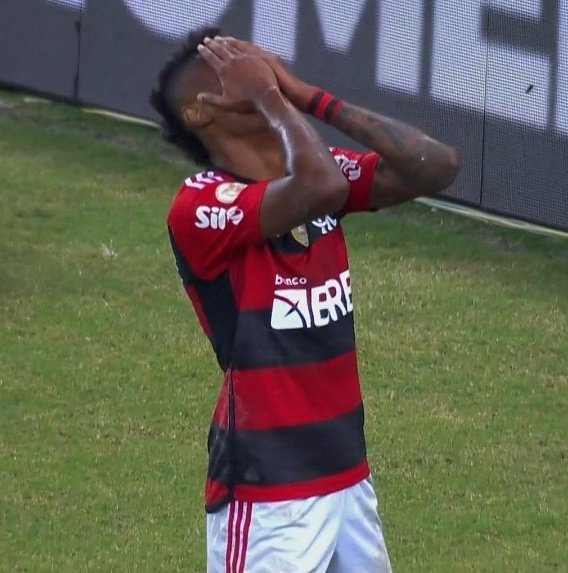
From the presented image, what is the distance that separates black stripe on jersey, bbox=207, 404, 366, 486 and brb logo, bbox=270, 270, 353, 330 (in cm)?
24

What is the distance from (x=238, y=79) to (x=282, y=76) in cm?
18

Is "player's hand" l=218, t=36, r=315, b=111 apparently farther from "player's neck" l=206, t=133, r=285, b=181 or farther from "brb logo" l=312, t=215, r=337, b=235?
"brb logo" l=312, t=215, r=337, b=235

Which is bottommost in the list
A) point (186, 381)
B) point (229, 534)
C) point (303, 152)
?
point (186, 381)

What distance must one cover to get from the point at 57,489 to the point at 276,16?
16.6 feet

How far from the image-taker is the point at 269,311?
3271 millimetres

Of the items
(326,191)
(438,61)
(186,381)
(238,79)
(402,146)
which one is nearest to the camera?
(326,191)

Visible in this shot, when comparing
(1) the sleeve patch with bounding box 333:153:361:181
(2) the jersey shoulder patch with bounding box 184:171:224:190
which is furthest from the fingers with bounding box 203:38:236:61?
(1) the sleeve patch with bounding box 333:153:361:181

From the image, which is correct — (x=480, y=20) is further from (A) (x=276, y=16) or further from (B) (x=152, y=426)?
(B) (x=152, y=426)

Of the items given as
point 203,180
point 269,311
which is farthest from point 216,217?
point 269,311

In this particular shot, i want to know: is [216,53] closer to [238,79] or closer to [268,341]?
[238,79]

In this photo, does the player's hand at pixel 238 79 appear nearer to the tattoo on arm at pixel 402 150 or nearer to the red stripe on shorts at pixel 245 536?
the tattoo on arm at pixel 402 150

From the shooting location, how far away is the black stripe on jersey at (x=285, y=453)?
10.8 ft

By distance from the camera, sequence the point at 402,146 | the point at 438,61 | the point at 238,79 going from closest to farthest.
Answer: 1. the point at 238,79
2. the point at 402,146
3. the point at 438,61

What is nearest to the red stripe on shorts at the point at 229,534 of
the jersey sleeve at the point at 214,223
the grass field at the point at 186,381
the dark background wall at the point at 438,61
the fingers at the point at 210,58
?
the jersey sleeve at the point at 214,223
